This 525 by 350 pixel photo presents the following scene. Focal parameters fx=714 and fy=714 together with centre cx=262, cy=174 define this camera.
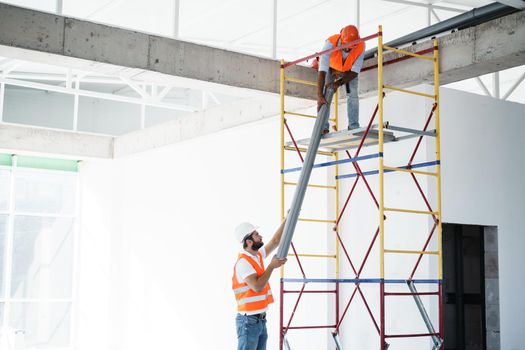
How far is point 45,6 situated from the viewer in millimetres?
11766

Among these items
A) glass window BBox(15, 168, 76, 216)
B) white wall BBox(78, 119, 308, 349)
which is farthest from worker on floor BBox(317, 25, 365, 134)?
glass window BBox(15, 168, 76, 216)

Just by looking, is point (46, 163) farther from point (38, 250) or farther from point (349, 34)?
point (349, 34)

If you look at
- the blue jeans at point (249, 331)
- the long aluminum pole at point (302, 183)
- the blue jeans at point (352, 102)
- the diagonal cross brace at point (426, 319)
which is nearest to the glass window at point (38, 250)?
the blue jeans at point (352, 102)

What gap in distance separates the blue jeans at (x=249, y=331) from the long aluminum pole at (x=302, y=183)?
799 millimetres

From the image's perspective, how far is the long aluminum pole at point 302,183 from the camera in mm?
8375

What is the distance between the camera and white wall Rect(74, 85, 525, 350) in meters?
10.6

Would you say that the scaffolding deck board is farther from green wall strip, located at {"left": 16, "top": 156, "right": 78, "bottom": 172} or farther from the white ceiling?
green wall strip, located at {"left": 16, "top": 156, "right": 78, "bottom": 172}

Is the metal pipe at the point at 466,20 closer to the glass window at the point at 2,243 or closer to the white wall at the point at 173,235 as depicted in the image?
the white wall at the point at 173,235

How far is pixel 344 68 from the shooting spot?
9641 millimetres

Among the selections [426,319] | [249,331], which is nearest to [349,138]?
[426,319]

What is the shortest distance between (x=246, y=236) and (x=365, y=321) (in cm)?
309

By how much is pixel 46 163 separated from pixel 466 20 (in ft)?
42.2

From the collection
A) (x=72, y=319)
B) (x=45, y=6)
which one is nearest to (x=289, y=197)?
(x=45, y=6)

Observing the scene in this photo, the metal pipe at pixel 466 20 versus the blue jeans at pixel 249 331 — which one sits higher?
the metal pipe at pixel 466 20
